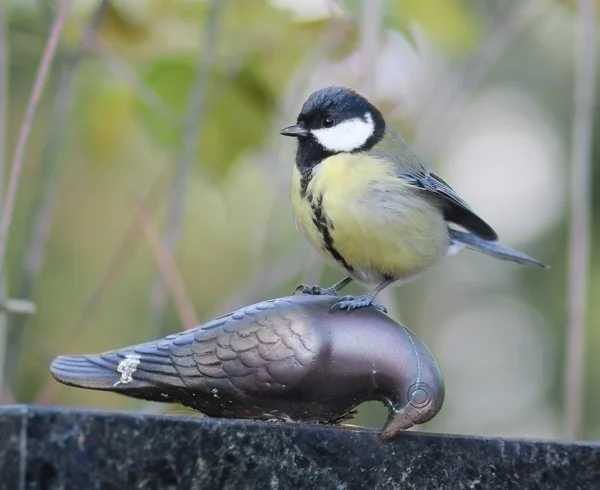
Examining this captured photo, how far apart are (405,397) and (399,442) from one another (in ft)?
0.17

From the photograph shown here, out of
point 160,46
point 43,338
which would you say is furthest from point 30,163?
point 160,46

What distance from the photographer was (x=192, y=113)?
167 centimetres

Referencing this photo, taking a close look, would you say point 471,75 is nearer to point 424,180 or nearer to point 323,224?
point 424,180

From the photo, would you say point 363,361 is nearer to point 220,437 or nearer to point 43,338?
point 220,437

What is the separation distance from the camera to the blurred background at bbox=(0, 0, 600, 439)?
5.89 ft

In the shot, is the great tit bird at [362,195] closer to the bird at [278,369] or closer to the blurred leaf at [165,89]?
the blurred leaf at [165,89]

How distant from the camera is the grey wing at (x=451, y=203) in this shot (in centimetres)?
183

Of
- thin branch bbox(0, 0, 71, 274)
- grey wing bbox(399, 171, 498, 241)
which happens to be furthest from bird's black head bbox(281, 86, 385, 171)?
thin branch bbox(0, 0, 71, 274)

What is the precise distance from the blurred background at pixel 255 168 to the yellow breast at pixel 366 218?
0.10 m

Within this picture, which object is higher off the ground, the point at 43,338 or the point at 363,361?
the point at 363,361

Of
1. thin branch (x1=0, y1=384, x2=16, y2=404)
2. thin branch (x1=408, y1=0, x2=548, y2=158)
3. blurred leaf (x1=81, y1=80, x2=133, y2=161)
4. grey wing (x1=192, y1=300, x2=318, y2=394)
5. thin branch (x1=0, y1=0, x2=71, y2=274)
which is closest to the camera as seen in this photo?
grey wing (x1=192, y1=300, x2=318, y2=394)

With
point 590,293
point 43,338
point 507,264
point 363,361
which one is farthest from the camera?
point 507,264

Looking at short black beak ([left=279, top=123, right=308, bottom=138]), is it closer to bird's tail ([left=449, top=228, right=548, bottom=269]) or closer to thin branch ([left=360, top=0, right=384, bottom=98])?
thin branch ([left=360, top=0, right=384, bottom=98])

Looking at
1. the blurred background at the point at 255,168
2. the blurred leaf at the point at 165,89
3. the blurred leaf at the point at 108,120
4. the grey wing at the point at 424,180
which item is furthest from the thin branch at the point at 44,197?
the grey wing at the point at 424,180
